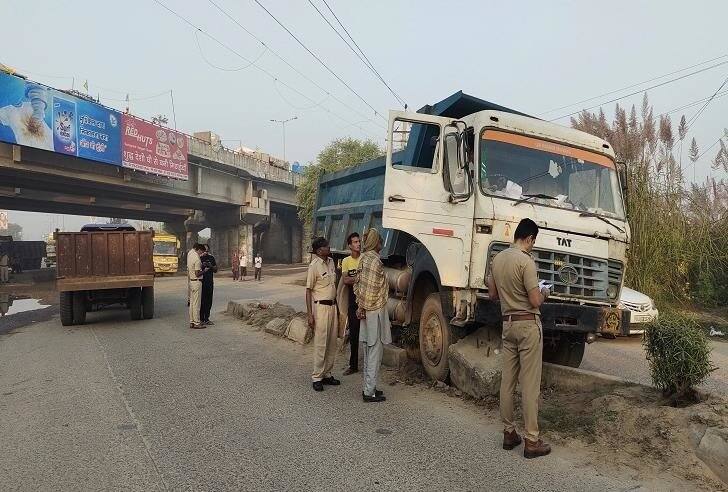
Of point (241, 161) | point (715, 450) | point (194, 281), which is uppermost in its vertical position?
point (241, 161)

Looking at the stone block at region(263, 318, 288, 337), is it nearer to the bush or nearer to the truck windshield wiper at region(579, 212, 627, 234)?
the truck windshield wiper at region(579, 212, 627, 234)

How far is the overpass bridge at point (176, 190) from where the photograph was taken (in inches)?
936

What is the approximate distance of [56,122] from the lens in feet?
69.5

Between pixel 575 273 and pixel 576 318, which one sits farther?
pixel 575 273

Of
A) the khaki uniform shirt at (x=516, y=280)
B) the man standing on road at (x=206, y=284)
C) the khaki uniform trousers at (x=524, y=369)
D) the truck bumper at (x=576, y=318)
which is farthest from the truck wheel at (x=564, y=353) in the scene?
the man standing on road at (x=206, y=284)

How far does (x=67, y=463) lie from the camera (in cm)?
387

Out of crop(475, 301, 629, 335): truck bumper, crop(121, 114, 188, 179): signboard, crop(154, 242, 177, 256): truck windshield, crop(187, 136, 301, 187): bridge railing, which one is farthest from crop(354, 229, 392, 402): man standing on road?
crop(154, 242, 177, 256): truck windshield

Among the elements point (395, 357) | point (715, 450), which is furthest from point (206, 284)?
point (715, 450)

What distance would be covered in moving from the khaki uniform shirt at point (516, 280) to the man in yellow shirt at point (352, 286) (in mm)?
2323

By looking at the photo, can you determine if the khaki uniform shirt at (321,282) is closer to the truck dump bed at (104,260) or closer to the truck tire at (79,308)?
the truck dump bed at (104,260)

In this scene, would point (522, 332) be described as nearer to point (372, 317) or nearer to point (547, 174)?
point (372, 317)

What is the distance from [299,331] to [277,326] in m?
1.03

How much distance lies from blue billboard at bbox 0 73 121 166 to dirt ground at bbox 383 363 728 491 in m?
21.4

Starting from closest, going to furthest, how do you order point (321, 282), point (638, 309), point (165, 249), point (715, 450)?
point (715, 450)
point (321, 282)
point (638, 309)
point (165, 249)
